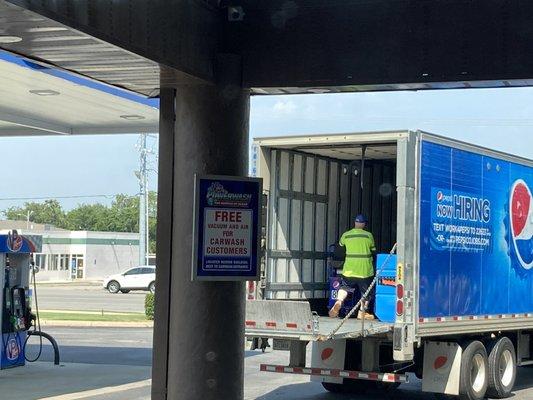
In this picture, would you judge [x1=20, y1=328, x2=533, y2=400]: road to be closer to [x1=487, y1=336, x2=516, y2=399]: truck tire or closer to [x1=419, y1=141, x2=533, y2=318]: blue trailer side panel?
→ [x1=487, y1=336, x2=516, y2=399]: truck tire

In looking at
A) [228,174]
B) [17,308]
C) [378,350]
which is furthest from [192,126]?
[17,308]

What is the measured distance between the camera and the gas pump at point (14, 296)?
52.2 feet

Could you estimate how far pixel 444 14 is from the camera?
316 inches

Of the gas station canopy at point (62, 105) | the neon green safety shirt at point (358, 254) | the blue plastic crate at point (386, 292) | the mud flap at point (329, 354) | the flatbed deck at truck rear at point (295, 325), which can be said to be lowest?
the mud flap at point (329, 354)

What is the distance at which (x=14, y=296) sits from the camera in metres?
16.2

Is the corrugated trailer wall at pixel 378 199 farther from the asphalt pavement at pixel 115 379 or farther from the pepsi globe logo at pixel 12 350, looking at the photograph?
the pepsi globe logo at pixel 12 350

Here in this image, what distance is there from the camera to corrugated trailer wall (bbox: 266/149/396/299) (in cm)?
1280

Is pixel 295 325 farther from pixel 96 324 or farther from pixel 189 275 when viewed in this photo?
pixel 96 324

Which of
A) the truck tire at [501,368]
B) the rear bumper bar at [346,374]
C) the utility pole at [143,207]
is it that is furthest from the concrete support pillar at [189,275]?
the utility pole at [143,207]

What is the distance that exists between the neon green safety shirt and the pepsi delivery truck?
27 centimetres

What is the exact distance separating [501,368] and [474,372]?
96 centimetres

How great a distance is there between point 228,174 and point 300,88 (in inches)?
41.4

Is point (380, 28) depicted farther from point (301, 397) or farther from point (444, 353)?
point (301, 397)

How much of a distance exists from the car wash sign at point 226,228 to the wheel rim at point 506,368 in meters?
6.56
